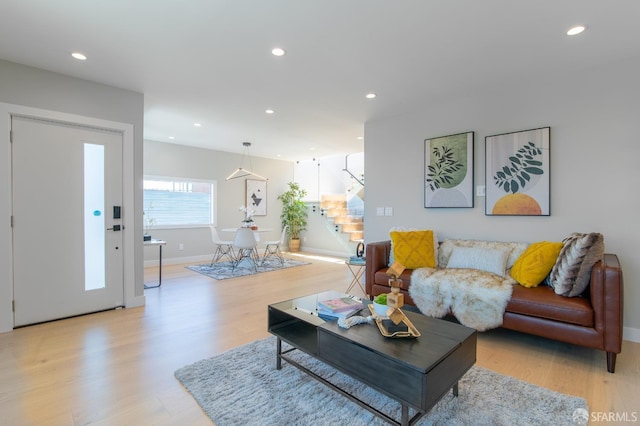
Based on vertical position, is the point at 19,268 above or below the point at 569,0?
below

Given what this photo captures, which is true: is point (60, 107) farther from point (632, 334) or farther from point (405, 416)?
point (632, 334)

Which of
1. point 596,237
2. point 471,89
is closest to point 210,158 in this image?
point 471,89

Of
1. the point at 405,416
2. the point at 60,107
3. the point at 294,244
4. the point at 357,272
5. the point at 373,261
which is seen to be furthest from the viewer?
the point at 294,244

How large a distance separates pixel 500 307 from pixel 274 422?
2019 mm

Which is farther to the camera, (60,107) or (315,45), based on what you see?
(60,107)

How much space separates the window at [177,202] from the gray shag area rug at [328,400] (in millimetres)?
4900

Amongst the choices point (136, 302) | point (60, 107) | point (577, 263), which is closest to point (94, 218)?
point (136, 302)

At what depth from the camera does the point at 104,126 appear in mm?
3387

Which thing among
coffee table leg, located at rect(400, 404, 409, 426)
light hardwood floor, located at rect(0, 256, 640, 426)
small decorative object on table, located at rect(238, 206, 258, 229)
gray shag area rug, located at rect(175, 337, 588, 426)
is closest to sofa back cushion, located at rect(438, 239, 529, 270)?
light hardwood floor, located at rect(0, 256, 640, 426)

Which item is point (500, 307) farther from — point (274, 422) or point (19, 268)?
point (19, 268)

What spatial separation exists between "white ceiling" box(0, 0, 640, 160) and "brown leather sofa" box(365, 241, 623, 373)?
1.80 meters

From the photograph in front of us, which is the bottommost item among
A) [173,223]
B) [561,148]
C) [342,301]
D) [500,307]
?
[500,307]

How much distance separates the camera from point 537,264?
2.71 m

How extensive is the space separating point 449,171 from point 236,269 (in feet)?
13.3
